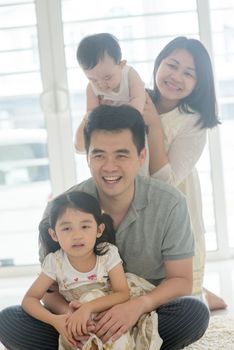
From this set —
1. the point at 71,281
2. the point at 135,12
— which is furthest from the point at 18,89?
the point at 71,281

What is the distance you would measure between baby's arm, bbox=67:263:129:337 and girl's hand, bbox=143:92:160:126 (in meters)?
0.53

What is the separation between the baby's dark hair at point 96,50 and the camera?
76.5 inches

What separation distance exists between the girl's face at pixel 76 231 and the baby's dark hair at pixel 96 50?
541 millimetres

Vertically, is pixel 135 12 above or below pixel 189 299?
above

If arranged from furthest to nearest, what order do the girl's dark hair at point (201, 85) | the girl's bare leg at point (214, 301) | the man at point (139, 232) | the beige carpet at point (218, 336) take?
the girl's bare leg at point (214, 301) → the girl's dark hair at point (201, 85) → the beige carpet at point (218, 336) → the man at point (139, 232)

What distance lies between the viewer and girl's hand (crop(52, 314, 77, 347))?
5.23ft

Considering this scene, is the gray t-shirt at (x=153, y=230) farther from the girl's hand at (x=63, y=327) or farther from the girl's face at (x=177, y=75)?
the girl's face at (x=177, y=75)

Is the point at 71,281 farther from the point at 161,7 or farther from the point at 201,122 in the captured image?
the point at 161,7

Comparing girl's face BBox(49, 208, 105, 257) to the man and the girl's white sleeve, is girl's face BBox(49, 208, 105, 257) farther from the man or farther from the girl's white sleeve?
the girl's white sleeve

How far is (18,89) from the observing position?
3.08m

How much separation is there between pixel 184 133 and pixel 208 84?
0.18 meters

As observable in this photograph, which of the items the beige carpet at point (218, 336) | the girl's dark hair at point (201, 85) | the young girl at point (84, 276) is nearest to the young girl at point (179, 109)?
the girl's dark hair at point (201, 85)

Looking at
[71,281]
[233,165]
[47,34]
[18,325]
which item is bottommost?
[18,325]

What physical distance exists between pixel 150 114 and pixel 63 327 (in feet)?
2.52
